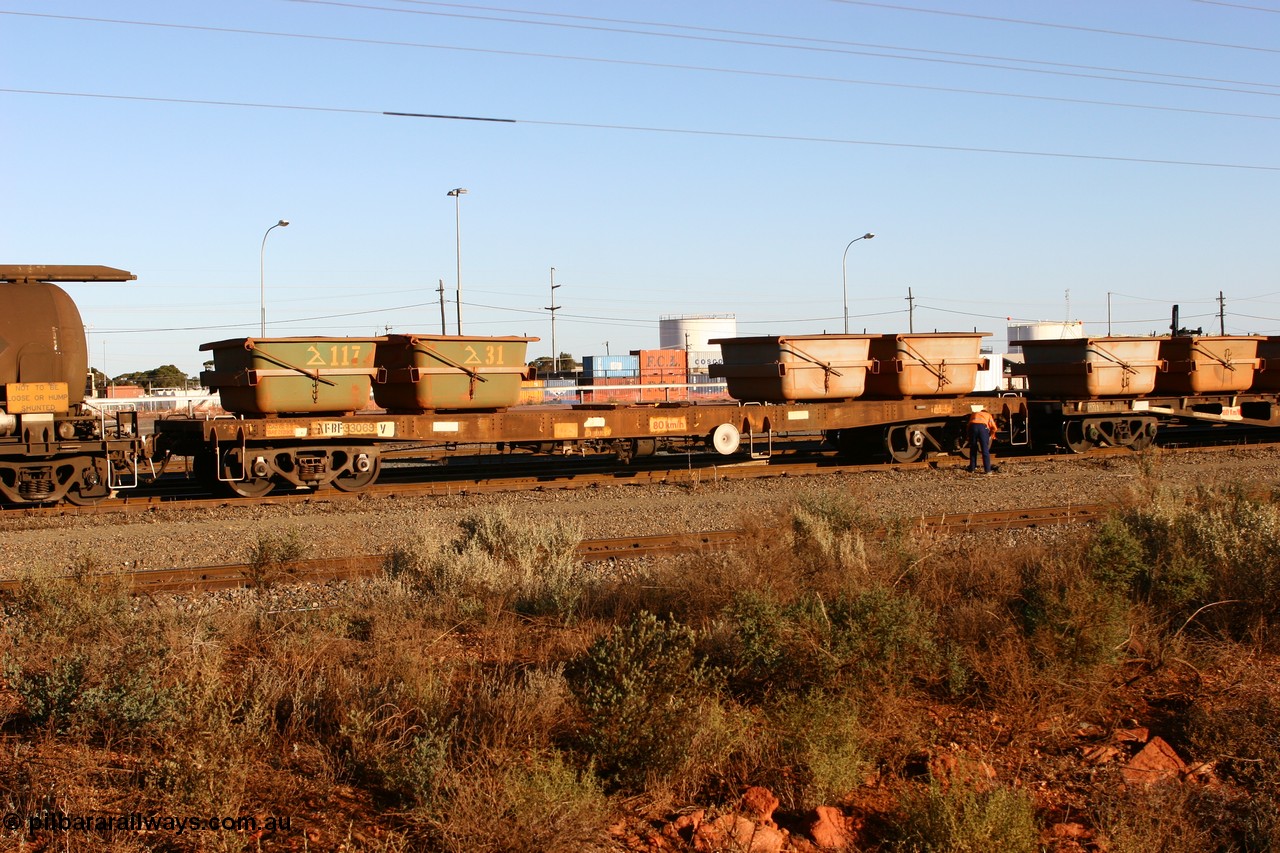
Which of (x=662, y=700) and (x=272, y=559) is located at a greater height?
(x=272, y=559)

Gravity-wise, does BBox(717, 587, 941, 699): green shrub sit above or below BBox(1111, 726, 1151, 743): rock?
above

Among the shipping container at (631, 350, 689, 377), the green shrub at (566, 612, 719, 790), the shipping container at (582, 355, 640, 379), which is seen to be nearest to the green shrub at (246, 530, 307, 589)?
the green shrub at (566, 612, 719, 790)

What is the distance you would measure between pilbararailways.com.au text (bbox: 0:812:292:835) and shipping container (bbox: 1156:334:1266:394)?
21.2m

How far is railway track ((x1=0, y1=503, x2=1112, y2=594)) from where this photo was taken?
362 inches

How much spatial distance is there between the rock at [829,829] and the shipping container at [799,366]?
1276 cm

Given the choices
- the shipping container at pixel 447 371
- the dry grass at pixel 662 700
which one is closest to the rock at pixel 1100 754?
the dry grass at pixel 662 700

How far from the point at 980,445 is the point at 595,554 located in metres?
9.42

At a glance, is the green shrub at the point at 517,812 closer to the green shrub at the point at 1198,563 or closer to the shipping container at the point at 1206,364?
the green shrub at the point at 1198,563

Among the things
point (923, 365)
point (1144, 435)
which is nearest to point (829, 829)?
point (923, 365)

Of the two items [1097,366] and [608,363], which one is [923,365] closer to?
[1097,366]

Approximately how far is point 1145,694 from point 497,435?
10870 millimetres

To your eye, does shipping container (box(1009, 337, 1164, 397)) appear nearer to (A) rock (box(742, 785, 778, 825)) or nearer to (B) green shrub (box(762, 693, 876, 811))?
(B) green shrub (box(762, 693, 876, 811))

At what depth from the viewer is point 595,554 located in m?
10.4

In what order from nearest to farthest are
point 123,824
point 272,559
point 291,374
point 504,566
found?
point 123,824, point 504,566, point 272,559, point 291,374
